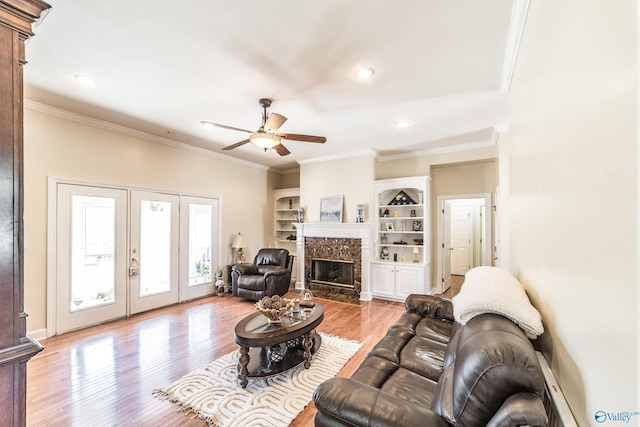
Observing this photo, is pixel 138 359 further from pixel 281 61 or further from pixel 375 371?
pixel 281 61

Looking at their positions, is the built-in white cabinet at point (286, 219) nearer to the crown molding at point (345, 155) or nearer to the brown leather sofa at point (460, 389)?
the crown molding at point (345, 155)

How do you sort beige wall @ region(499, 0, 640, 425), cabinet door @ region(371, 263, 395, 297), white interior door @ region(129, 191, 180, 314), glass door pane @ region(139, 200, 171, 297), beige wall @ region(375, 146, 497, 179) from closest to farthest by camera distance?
1. beige wall @ region(499, 0, 640, 425)
2. white interior door @ region(129, 191, 180, 314)
3. glass door pane @ region(139, 200, 171, 297)
4. beige wall @ region(375, 146, 497, 179)
5. cabinet door @ region(371, 263, 395, 297)

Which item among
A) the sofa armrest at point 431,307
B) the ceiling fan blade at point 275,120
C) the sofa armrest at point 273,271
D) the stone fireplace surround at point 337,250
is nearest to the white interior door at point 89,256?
the sofa armrest at point 273,271

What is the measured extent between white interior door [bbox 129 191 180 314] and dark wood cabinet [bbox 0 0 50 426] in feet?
12.0

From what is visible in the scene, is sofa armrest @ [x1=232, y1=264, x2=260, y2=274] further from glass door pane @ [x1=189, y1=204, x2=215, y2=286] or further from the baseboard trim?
the baseboard trim

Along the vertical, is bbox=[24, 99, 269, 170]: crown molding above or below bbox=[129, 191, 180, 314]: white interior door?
above

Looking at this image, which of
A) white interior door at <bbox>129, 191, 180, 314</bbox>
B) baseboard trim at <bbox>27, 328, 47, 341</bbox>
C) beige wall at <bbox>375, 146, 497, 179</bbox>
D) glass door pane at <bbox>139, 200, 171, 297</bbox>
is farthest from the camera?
beige wall at <bbox>375, 146, 497, 179</bbox>

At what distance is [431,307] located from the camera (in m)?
2.77

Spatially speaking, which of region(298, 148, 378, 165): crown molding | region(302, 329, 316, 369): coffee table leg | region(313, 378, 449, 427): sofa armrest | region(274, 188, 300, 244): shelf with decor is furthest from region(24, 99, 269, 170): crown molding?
region(313, 378, 449, 427): sofa armrest

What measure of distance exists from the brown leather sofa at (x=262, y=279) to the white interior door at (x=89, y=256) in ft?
5.57

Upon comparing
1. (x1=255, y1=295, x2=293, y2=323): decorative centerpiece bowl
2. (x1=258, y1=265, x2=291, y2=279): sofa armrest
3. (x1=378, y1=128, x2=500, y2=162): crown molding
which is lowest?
(x1=258, y1=265, x2=291, y2=279): sofa armrest

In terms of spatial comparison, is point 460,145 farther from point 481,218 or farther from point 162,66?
point 162,66

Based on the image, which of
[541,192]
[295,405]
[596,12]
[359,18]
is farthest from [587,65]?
[295,405]

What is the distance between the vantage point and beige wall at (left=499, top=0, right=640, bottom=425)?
2.18 ft
